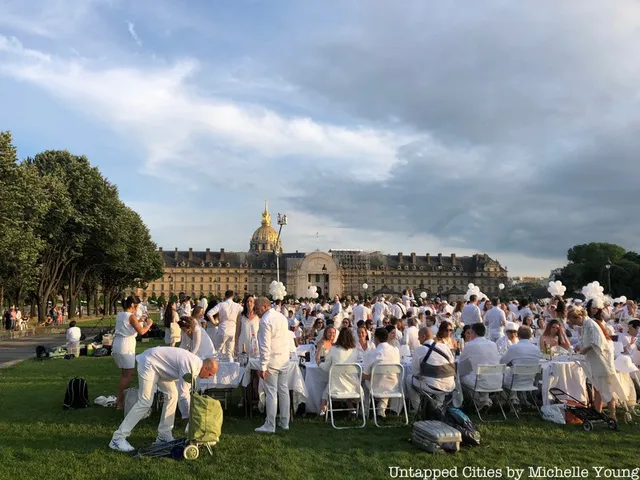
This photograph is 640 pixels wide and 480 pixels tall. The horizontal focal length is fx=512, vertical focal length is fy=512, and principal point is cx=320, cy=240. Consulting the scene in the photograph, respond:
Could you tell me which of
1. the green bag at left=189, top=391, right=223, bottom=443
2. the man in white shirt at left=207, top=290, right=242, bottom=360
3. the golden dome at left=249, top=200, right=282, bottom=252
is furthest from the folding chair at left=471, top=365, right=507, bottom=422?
the golden dome at left=249, top=200, right=282, bottom=252

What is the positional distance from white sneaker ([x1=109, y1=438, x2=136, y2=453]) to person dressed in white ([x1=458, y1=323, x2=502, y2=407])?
5.57 metres

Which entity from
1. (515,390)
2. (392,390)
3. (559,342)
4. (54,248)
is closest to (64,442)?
(392,390)

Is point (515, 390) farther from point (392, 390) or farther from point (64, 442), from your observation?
point (64, 442)

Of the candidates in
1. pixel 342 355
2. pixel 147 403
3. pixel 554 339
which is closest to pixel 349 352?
pixel 342 355

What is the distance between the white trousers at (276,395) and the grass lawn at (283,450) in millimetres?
278

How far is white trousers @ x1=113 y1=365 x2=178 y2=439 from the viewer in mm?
6691

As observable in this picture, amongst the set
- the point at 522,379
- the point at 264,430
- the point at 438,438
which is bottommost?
the point at 264,430

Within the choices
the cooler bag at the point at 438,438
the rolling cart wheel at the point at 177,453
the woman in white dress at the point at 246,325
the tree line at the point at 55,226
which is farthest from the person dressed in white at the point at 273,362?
the tree line at the point at 55,226

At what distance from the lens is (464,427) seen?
7.20m

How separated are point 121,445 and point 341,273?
419ft

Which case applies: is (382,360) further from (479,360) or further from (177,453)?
(177,453)

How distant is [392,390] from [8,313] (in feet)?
110

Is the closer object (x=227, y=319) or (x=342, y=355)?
(x=342, y=355)

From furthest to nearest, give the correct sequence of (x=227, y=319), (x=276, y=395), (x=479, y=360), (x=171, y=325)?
(x=227, y=319) → (x=171, y=325) → (x=479, y=360) → (x=276, y=395)
